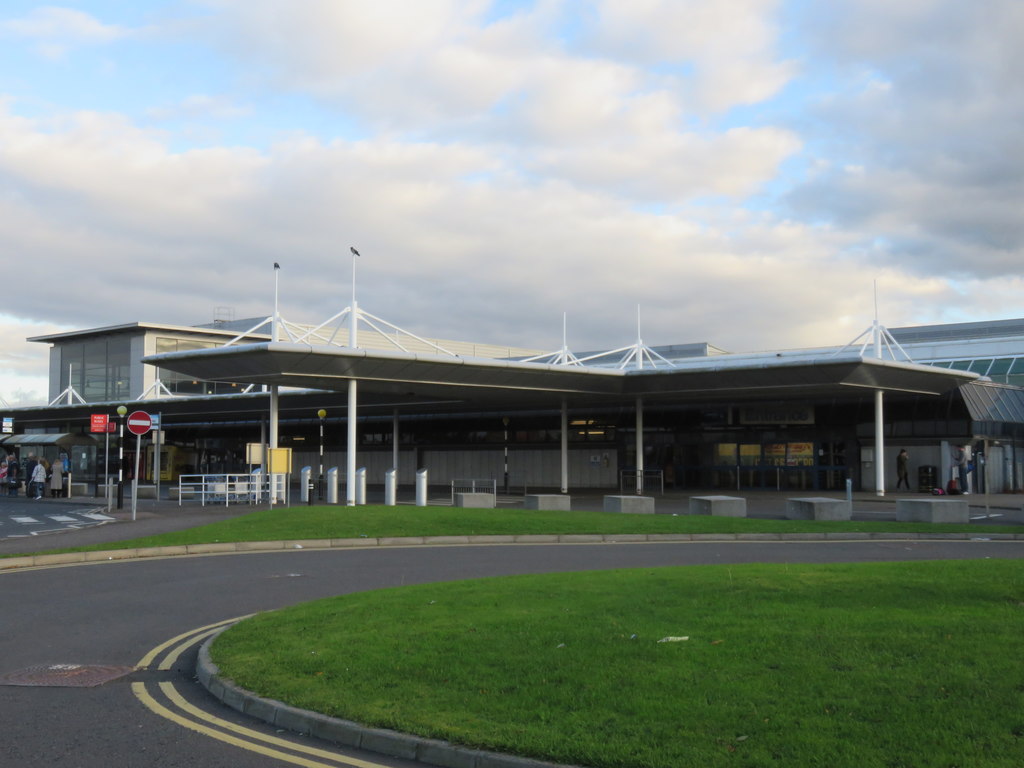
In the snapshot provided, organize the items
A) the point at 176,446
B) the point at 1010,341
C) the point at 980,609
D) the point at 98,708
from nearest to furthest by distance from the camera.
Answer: the point at 98,708 < the point at 980,609 < the point at 1010,341 < the point at 176,446

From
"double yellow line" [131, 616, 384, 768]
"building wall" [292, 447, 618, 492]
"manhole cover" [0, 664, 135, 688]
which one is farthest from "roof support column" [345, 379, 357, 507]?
"manhole cover" [0, 664, 135, 688]

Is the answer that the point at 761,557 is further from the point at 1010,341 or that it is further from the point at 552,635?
the point at 1010,341

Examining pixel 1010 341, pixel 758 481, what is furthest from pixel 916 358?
pixel 758 481

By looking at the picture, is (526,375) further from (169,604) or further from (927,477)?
(169,604)

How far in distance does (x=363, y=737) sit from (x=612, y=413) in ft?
138

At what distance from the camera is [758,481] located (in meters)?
44.0

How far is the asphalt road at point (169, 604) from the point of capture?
21.7 ft

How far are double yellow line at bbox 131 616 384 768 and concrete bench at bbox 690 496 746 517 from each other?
1994 cm

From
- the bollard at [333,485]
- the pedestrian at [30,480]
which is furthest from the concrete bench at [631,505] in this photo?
the pedestrian at [30,480]

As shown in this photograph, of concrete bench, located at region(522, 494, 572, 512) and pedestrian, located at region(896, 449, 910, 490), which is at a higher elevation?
pedestrian, located at region(896, 449, 910, 490)

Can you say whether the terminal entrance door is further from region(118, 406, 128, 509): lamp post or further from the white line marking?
the white line marking

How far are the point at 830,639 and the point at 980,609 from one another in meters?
2.01

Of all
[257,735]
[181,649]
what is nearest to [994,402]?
[181,649]

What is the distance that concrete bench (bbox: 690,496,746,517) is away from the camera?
27.5 metres
